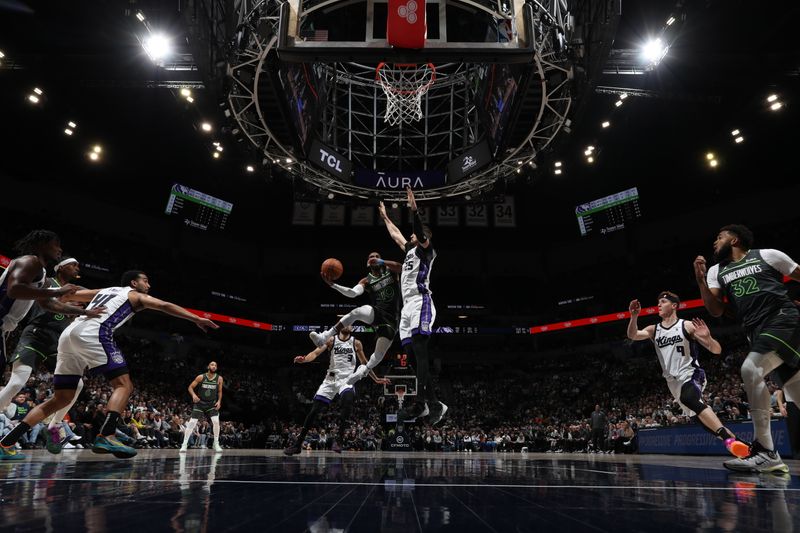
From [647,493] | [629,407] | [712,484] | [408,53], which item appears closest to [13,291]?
[647,493]

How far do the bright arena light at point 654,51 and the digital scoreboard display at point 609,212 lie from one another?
14.6m

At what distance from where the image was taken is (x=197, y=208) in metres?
26.2

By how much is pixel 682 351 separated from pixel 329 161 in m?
11.1

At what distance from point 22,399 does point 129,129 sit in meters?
14.3

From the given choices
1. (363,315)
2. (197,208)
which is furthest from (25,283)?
(197,208)

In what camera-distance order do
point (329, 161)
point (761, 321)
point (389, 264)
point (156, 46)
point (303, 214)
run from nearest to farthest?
1. point (761, 321)
2. point (389, 264)
3. point (156, 46)
4. point (329, 161)
5. point (303, 214)

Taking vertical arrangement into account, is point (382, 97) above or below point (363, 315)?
above

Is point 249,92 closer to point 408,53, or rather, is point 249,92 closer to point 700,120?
point 408,53

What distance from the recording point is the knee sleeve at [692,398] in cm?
545

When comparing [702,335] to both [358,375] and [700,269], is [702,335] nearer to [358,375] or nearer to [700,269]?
[700,269]

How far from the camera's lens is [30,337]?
640cm

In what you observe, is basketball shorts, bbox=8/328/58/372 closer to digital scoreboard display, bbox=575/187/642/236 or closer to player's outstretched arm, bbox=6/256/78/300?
player's outstretched arm, bbox=6/256/78/300

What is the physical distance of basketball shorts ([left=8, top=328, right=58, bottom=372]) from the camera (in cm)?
623

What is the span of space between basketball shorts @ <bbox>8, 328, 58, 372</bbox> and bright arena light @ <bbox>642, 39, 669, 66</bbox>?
548 inches
